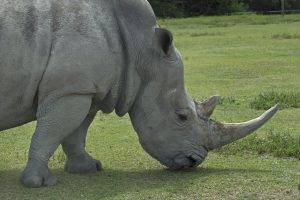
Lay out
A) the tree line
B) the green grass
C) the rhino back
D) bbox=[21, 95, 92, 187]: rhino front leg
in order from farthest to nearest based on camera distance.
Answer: the tree line
the green grass
bbox=[21, 95, 92, 187]: rhino front leg
the rhino back

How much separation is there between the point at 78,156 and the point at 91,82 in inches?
35.3

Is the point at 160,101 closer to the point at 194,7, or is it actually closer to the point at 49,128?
the point at 49,128

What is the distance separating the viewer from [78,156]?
6.10 metres

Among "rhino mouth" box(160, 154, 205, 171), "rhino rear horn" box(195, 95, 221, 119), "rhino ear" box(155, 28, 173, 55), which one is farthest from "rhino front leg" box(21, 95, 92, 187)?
"rhino rear horn" box(195, 95, 221, 119)

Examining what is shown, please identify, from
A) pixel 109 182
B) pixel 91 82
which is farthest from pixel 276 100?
pixel 91 82

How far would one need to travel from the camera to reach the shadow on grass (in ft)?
17.5

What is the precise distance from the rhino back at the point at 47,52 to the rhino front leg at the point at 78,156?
0.62 m

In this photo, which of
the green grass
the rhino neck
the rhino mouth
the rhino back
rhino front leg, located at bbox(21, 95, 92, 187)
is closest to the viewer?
the rhino back

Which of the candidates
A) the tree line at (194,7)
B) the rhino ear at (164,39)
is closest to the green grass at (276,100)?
the rhino ear at (164,39)

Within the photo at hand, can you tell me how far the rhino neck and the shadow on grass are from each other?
585mm

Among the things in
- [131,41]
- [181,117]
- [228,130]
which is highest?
[131,41]

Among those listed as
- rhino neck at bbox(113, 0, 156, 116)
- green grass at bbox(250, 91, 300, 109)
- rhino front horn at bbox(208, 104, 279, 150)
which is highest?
rhino neck at bbox(113, 0, 156, 116)

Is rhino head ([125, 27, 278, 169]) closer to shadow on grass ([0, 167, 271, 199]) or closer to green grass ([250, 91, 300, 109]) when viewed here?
shadow on grass ([0, 167, 271, 199])

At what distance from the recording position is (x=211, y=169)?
242 inches
